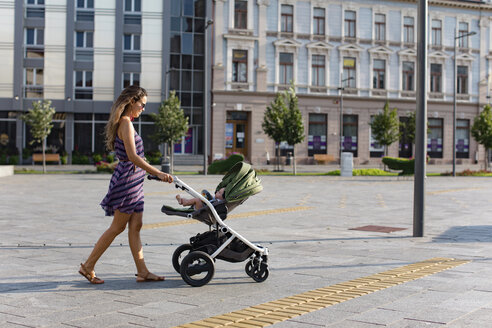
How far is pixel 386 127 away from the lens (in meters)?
44.8

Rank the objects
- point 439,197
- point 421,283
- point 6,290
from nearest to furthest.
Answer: point 6,290 → point 421,283 → point 439,197

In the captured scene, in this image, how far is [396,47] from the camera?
166 ft

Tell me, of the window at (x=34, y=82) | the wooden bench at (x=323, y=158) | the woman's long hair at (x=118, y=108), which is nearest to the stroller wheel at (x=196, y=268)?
the woman's long hair at (x=118, y=108)

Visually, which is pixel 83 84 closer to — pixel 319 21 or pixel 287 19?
pixel 287 19

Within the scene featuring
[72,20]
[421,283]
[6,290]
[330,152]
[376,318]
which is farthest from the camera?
[330,152]

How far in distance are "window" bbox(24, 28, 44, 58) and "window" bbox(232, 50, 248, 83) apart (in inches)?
552

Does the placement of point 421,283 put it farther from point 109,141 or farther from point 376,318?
point 109,141

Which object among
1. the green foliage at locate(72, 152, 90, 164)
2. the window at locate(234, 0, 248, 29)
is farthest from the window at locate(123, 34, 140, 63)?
the green foliage at locate(72, 152, 90, 164)

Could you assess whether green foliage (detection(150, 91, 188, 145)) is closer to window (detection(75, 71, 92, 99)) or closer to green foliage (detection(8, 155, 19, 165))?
window (detection(75, 71, 92, 99))

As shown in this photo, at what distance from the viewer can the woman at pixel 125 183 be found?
20.3ft

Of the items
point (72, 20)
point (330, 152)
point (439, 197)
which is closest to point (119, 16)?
point (72, 20)

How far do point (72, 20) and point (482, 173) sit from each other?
3017 centimetres

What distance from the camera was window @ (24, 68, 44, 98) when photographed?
146 feet

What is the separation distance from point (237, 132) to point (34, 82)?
15238mm
